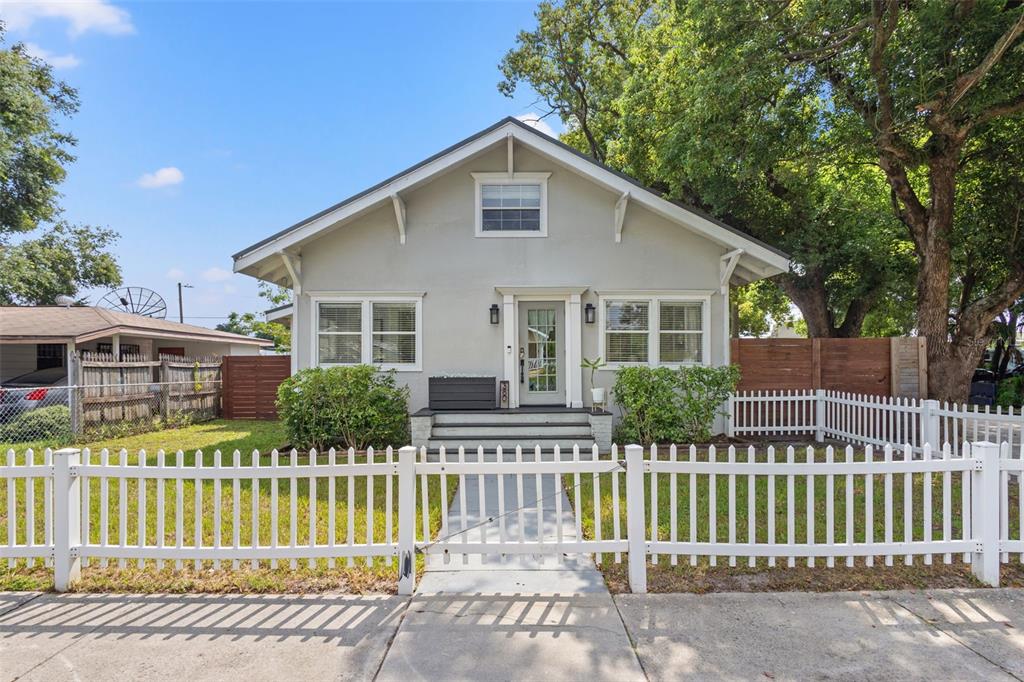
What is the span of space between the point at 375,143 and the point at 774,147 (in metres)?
12.1

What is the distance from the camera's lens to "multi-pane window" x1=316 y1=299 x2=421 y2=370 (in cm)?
941

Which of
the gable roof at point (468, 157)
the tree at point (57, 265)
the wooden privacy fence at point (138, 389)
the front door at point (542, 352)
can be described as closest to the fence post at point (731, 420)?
the gable roof at point (468, 157)

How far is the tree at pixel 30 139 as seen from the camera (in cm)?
1709

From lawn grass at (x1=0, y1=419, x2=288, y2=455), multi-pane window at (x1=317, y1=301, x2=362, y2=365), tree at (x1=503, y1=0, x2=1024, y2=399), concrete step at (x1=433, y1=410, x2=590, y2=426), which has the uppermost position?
tree at (x1=503, y1=0, x2=1024, y2=399)

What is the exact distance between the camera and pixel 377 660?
109 inches

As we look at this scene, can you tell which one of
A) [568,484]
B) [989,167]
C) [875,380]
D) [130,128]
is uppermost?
[130,128]

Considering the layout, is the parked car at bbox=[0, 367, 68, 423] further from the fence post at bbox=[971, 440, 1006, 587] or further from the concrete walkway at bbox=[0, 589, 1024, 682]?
the fence post at bbox=[971, 440, 1006, 587]

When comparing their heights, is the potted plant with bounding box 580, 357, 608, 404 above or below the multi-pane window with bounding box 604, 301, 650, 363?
below

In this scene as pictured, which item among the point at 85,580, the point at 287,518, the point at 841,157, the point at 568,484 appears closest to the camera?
the point at 85,580

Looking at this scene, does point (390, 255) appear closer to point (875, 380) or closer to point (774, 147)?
point (774, 147)

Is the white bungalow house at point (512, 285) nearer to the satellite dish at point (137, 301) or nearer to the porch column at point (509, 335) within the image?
the porch column at point (509, 335)

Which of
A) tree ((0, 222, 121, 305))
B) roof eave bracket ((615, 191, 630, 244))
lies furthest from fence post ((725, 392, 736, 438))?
tree ((0, 222, 121, 305))

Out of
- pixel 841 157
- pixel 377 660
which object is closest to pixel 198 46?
pixel 377 660

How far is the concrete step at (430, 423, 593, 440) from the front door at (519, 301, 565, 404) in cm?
96
